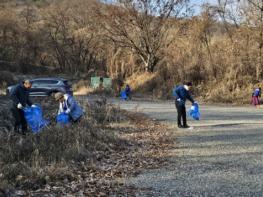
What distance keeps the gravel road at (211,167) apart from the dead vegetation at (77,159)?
436 mm

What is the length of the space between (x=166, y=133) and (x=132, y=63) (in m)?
34.7

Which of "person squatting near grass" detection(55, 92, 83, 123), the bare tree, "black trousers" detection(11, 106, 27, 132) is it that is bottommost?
"black trousers" detection(11, 106, 27, 132)

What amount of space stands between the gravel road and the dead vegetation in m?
0.44

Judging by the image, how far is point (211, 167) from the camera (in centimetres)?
1012

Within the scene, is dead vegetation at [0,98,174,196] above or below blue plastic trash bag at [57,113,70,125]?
below

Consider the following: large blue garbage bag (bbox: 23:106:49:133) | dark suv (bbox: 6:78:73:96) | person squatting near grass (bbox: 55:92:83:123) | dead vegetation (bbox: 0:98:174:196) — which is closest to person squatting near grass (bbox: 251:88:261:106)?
dark suv (bbox: 6:78:73:96)

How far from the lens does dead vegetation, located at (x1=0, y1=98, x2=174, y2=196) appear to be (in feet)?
27.1

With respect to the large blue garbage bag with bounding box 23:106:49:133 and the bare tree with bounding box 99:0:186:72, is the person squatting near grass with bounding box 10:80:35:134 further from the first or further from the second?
the bare tree with bounding box 99:0:186:72

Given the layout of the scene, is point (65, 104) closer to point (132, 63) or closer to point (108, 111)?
point (108, 111)

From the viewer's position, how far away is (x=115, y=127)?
17156mm

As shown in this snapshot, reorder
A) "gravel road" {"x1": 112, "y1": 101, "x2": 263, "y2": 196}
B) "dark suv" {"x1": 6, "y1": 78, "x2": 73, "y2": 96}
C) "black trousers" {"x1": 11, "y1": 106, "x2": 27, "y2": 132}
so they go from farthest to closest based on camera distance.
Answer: "dark suv" {"x1": 6, "y1": 78, "x2": 73, "y2": 96} → "black trousers" {"x1": 11, "y1": 106, "x2": 27, "y2": 132} → "gravel road" {"x1": 112, "y1": 101, "x2": 263, "y2": 196}

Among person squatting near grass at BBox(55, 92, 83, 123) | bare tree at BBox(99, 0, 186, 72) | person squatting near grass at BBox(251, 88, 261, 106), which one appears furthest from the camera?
bare tree at BBox(99, 0, 186, 72)

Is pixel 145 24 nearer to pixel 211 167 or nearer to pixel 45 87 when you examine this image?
pixel 45 87

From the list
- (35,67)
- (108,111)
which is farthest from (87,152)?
(35,67)
